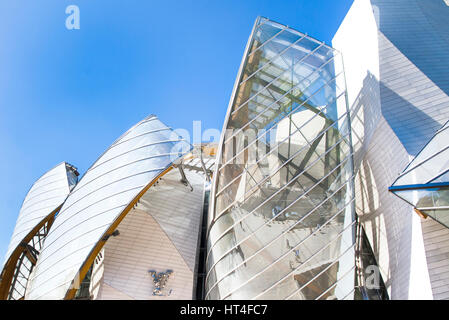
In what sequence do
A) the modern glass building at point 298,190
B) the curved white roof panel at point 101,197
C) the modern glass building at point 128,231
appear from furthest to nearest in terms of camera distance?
the modern glass building at point 128,231 → the curved white roof panel at point 101,197 → the modern glass building at point 298,190

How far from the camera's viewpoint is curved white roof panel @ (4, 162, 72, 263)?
2192cm

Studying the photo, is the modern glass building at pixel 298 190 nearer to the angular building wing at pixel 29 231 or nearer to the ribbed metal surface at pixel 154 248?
the ribbed metal surface at pixel 154 248

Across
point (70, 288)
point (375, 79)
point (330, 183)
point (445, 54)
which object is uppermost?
point (445, 54)

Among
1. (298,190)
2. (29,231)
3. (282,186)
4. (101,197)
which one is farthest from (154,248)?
(29,231)

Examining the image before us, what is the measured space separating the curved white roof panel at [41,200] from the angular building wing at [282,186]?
14.0 metres

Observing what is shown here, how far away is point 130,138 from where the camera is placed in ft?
64.7

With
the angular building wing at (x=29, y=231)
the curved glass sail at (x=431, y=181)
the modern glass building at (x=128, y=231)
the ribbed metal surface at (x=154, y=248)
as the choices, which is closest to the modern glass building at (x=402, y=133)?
the curved glass sail at (x=431, y=181)

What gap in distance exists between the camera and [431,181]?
29.7 ft

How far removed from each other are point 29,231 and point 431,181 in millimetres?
21769

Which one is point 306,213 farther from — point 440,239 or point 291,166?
point 440,239

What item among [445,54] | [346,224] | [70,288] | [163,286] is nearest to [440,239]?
[346,224]

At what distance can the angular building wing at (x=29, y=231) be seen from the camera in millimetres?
21266

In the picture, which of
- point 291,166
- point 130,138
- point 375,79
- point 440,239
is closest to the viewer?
point 440,239

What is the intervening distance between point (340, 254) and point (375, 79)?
26.9ft
